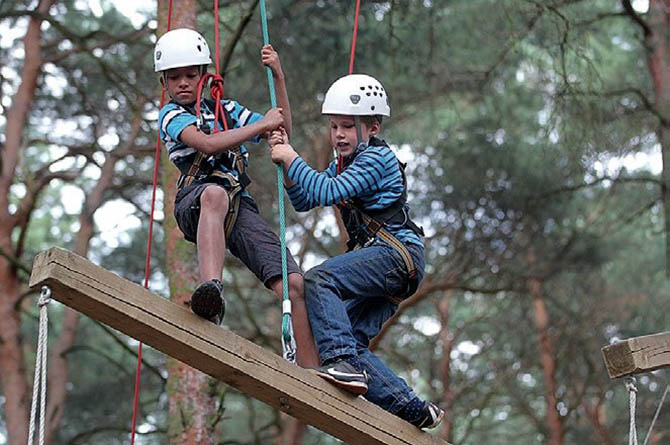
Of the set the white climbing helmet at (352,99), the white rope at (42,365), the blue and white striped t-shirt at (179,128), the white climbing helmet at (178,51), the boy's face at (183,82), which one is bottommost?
the white rope at (42,365)

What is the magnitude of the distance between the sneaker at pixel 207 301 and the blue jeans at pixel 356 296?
526mm

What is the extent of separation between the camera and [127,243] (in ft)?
53.8

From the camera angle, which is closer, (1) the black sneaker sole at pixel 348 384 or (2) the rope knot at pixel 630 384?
(1) the black sneaker sole at pixel 348 384

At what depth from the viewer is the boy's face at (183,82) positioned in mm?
4910

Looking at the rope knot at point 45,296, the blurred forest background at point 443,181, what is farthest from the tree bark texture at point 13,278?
the rope knot at point 45,296

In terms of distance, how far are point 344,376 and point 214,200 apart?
33.9 inches

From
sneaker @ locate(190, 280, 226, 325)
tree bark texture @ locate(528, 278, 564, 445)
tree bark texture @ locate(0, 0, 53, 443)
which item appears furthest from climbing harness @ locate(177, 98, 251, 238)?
tree bark texture @ locate(528, 278, 564, 445)

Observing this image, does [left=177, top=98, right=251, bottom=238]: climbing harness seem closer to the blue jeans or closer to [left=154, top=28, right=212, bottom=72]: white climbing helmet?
[left=154, top=28, right=212, bottom=72]: white climbing helmet

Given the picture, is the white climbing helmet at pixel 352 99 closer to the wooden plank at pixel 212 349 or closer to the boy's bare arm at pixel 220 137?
the boy's bare arm at pixel 220 137

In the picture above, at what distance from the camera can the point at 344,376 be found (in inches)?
179

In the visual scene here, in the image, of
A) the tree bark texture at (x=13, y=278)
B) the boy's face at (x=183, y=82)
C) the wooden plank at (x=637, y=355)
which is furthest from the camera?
the tree bark texture at (x=13, y=278)

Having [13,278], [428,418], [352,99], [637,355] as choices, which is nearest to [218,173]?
[352,99]

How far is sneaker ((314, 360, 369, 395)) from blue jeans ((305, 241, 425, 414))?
6 cm

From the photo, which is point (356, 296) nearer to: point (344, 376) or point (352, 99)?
point (344, 376)
